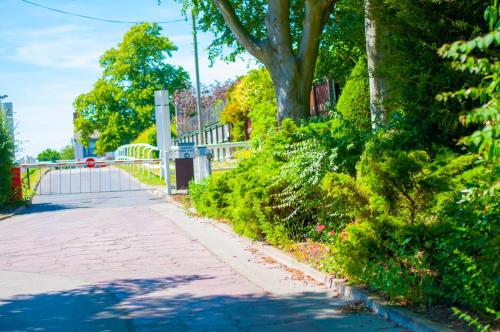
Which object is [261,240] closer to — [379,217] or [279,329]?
[379,217]

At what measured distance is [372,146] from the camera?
31.9ft

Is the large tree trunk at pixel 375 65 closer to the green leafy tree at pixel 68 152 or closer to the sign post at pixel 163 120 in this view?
the sign post at pixel 163 120

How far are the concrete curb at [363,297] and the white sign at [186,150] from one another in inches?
493

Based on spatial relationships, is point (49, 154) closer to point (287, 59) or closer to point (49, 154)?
point (49, 154)

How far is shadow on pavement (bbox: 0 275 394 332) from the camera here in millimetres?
6668

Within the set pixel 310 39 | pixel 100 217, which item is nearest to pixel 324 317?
pixel 310 39

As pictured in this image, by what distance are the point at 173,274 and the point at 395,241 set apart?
340 cm

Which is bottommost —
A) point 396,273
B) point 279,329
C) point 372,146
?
point 279,329

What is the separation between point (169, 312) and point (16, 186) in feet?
56.4

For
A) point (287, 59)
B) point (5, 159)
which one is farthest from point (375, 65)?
point (5, 159)

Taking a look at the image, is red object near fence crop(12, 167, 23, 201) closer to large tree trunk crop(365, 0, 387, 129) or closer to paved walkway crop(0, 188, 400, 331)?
Result: paved walkway crop(0, 188, 400, 331)

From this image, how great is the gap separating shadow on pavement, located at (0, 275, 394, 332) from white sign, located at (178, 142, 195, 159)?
14.7 metres

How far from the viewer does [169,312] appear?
7.36 meters

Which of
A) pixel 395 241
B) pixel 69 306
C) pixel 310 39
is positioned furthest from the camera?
pixel 310 39
